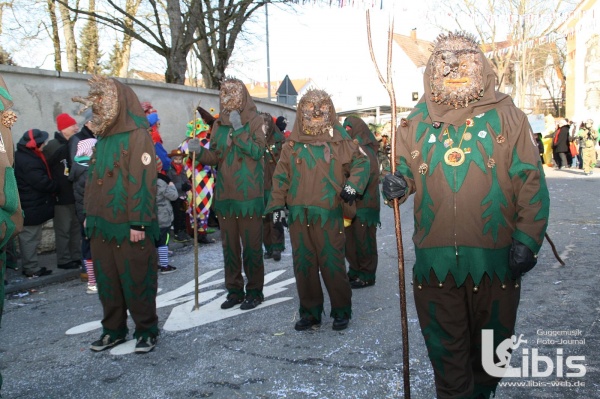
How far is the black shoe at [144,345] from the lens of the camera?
452 cm

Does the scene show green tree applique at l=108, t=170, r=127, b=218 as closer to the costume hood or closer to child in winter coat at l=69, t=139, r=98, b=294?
child in winter coat at l=69, t=139, r=98, b=294

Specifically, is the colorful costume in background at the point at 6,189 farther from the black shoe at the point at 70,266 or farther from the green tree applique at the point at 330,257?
the black shoe at the point at 70,266

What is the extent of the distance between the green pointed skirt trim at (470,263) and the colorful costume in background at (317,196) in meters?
1.91

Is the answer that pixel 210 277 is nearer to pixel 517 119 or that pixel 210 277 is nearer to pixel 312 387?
pixel 312 387

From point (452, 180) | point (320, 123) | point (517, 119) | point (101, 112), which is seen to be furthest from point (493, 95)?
point (101, 112)

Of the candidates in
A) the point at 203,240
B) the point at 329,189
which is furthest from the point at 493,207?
the point at 203,240

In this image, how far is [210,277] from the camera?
718 centimetres

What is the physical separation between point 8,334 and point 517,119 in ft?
15.7

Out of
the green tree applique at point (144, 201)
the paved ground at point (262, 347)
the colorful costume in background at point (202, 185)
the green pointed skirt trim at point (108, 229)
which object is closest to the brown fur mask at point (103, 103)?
A: the green tree applique at point (144, 201)

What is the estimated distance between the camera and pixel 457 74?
2.98 m

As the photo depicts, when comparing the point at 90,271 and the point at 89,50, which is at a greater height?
the point at 89,50

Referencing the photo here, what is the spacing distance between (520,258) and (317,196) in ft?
7.51

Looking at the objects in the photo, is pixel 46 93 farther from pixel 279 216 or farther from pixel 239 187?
pixel 279 216

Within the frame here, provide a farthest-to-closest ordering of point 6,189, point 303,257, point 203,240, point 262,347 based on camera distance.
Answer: point 203,240 → point 303,257 → point 262,347 → point 6,189
